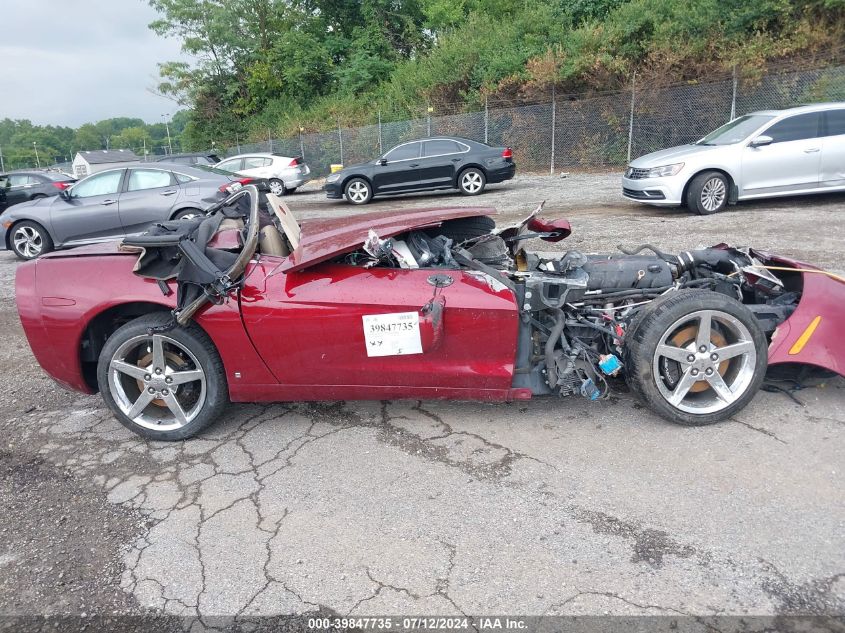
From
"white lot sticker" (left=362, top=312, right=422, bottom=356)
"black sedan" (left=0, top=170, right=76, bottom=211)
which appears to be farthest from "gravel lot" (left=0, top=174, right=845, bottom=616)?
"black sedan" (left=0, top=170, right=76, bottom=211)

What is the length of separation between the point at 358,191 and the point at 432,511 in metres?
13.4

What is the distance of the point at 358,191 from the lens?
15.5 metres

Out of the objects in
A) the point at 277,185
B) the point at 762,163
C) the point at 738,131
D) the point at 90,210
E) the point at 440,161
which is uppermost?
the point at 738,131

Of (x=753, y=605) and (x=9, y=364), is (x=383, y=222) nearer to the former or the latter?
(x=753, y=605)

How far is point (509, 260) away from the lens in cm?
386

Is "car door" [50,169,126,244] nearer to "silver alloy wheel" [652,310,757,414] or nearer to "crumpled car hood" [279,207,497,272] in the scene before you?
"crumpled car hood" [279,207,497,272]

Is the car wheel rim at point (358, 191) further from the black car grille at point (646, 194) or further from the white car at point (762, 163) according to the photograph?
the white car at point (762, 163)

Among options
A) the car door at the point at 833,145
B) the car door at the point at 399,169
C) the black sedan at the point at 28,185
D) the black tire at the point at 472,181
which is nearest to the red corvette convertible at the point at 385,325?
the car door at the point at 833,145

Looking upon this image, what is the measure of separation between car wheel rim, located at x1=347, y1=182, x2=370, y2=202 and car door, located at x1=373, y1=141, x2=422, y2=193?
359 millimetres

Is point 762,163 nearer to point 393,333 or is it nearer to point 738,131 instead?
point 738,131

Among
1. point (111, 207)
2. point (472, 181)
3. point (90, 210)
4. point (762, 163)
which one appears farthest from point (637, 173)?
point (90, 210)

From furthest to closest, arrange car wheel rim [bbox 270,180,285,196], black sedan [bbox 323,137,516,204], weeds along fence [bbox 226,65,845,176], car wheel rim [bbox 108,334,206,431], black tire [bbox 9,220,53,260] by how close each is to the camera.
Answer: car wheel rim [bbox 270,180,285,196] → weeds along fence [bbox 226,65,845,176] → black sedan [bbox 323,137,516,204] → black tire [bbox 9,220,53,260] → car wheel rim [bbox 108,334,206,431]

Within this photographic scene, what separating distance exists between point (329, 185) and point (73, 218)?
6.76 m

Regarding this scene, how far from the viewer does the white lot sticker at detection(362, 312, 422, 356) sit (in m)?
3.30
